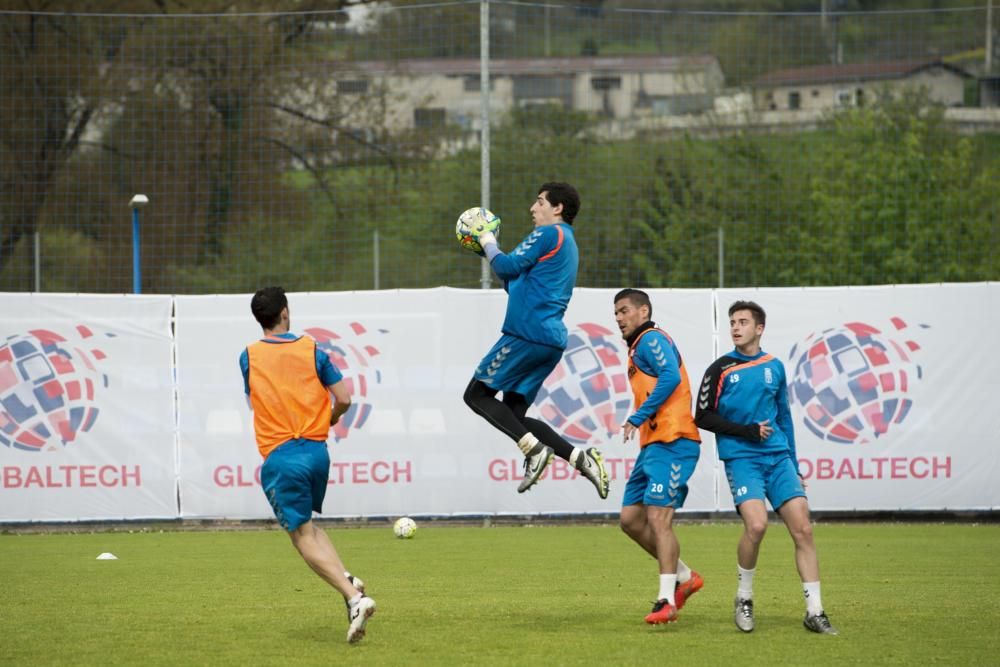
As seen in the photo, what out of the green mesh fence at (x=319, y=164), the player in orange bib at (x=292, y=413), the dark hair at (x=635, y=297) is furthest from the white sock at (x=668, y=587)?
the green mesh fence at (x=319, y=164)

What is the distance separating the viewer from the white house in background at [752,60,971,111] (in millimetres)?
39969

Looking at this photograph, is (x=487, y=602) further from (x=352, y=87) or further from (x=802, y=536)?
(x=352, y=87)

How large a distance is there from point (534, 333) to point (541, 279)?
36 centimetres

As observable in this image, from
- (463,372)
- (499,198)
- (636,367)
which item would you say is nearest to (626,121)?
(499,198)

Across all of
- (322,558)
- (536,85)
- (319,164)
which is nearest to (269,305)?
(322,558)

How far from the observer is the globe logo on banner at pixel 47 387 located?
16.3 metres

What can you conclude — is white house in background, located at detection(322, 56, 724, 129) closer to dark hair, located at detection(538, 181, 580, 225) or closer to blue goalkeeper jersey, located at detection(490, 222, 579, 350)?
dark hair, located at detection(538, 181, 580, 225)

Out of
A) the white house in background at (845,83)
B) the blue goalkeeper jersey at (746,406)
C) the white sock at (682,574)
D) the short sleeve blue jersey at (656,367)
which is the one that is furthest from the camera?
the white house in background at (845,83)

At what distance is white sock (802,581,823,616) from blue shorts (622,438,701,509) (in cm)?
102

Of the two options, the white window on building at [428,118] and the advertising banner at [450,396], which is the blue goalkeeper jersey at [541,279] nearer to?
the advertising banner at [450,396]

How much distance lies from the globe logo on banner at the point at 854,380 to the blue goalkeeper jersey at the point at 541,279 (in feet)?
27.3

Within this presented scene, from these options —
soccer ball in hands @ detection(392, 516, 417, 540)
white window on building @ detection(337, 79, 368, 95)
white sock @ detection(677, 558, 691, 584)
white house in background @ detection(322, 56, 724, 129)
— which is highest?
white house in background @ detection(322, 56, 724, 129)

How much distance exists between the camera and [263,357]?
26.8ft

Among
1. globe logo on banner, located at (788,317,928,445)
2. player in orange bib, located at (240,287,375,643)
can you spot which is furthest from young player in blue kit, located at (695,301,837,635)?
globe logo on banner, located at (788,317,928,445)
